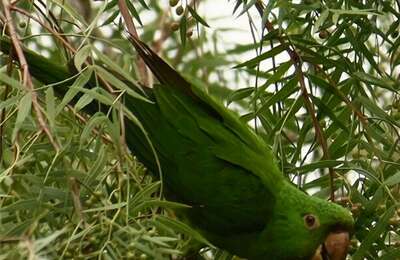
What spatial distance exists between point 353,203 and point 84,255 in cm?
74

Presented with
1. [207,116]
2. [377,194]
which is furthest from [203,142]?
[377,194]

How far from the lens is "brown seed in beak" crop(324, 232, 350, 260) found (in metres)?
2.07

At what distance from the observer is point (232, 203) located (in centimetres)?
219

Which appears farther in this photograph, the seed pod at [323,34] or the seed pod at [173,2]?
the seed pod at [323,34]

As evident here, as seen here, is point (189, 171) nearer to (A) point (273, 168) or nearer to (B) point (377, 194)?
(A) point (273, 168)

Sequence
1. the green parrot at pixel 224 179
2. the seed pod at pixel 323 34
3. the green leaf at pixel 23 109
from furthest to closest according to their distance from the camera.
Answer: the seed pod at pixel 323 34, the green parrot at pixel 224 179, the green leaf at pixel 23 109

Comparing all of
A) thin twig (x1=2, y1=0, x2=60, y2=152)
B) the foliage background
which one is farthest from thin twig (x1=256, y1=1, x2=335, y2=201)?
thin twig (x1=2, y1=0, x2=60, y2=152)

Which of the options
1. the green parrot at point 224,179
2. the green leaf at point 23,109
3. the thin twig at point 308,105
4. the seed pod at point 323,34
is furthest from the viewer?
the seed pod at point 323,34

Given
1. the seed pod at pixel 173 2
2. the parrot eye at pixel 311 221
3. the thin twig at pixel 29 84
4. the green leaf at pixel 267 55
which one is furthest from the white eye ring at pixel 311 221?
the thin twig at pixel 29 84

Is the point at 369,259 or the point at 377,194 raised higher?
the point at 377,194

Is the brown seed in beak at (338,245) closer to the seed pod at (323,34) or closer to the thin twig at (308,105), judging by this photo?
the thin twig at (308,105)

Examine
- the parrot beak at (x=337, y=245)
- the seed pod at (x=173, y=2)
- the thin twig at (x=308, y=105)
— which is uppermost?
the seed pod at (x=173, y=2)

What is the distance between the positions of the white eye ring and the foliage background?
0.07 m

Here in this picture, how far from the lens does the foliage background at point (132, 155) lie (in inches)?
60.4
